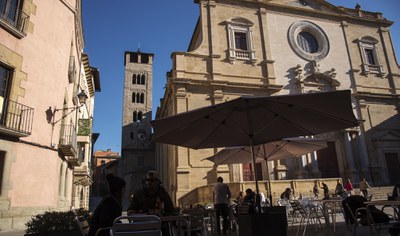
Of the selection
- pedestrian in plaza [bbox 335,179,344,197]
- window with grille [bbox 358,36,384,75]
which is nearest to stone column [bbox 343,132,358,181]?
pedestrian in plaza [bbox 335,179,344,197]

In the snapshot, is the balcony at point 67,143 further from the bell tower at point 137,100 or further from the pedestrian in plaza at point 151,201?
the bell tower at point 137,100

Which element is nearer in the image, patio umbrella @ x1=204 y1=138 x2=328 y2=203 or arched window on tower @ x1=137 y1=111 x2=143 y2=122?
patio umbrella @ x1=204 y1=138 x2=328 y2=203

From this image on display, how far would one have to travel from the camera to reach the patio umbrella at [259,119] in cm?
425

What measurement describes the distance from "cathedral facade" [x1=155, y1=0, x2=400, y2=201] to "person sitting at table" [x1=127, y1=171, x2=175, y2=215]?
11489 millimetres

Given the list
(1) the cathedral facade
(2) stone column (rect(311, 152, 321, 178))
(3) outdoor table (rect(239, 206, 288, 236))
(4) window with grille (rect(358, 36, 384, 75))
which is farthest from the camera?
(4) window with grille (rect(358, 36, 384, 75))

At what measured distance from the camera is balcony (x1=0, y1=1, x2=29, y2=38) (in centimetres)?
941

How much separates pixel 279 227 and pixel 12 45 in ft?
→ 33.2

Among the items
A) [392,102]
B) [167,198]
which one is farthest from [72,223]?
[392,102]

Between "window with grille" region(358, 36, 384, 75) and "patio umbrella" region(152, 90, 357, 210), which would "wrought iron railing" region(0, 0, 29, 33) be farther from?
"window with grille" region(358, 36, 384, 75)

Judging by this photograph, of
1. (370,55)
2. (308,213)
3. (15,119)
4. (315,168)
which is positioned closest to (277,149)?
(308,213)

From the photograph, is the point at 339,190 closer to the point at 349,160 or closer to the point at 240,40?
the point at 349,160

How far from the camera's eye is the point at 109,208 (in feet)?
12.2

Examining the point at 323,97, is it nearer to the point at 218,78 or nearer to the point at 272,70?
the point at 218,78

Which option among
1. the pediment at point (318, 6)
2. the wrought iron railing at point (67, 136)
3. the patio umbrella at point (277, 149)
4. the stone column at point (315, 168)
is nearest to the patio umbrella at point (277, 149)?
the patio umbrella at point (277, 149)
